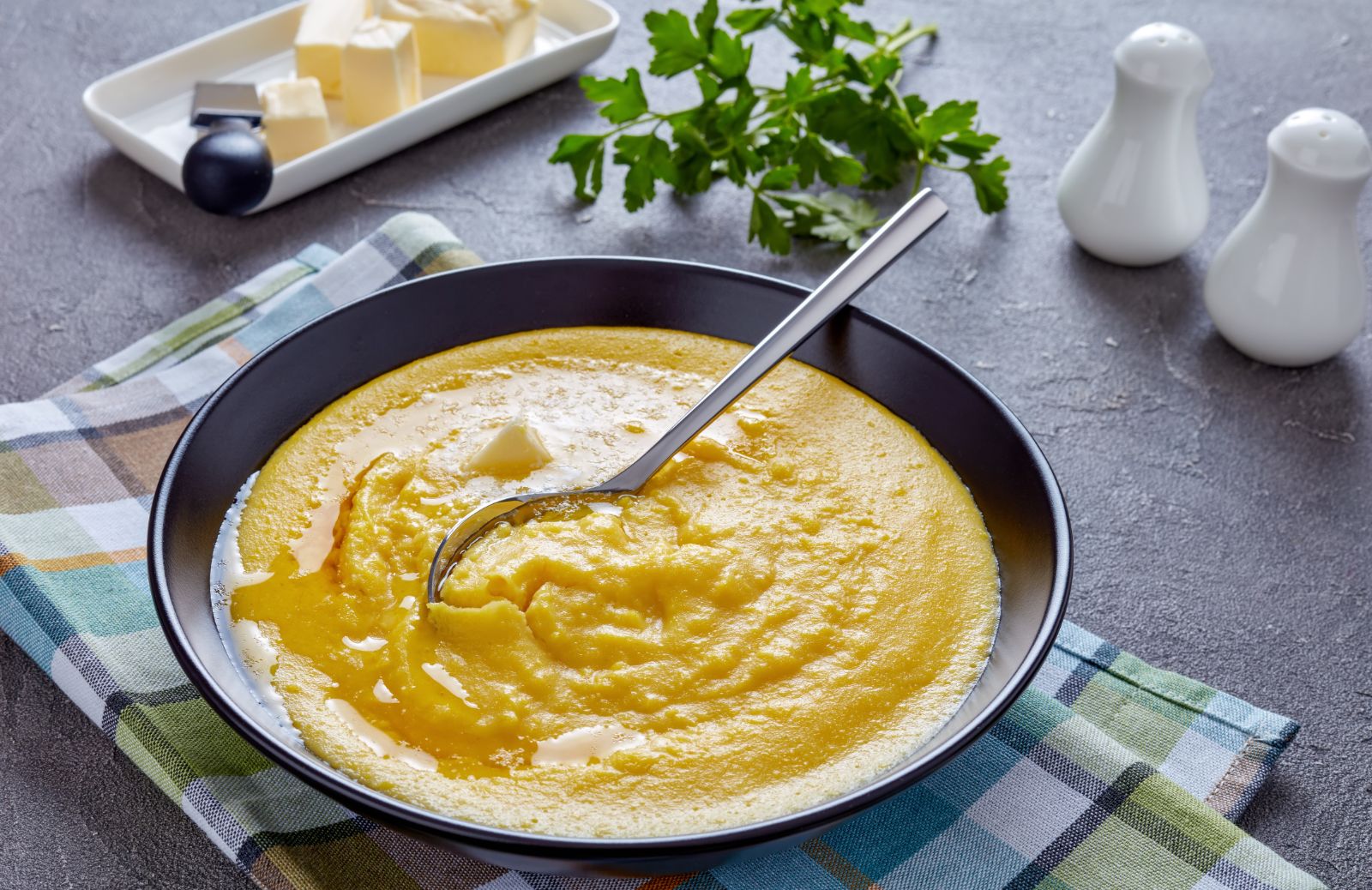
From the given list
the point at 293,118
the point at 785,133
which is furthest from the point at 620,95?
the point at 293,118

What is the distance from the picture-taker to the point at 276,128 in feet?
8.33

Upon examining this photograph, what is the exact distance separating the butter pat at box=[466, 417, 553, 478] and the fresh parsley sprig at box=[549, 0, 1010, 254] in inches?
34.9

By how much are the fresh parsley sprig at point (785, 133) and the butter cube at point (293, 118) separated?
50 centimetres

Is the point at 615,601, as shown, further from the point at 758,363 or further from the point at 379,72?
the point at 379,72

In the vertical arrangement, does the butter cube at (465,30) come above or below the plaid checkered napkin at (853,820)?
above

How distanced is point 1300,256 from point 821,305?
0.94 metres

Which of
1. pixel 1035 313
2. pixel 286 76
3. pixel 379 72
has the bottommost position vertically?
pixel 1035 313

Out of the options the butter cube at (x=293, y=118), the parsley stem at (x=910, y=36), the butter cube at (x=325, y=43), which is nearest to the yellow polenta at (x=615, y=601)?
the butter cube at (x=293, y=118)

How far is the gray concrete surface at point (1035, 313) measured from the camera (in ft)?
5.09

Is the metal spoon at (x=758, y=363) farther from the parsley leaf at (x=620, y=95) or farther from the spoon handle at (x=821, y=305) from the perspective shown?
the parsley leaf at (x=620, y=95)

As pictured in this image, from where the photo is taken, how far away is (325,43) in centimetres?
270

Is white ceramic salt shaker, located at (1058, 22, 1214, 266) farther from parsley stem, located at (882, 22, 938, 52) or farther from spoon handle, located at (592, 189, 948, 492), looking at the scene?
spoon handle, located at (592, 189, 948, 492)

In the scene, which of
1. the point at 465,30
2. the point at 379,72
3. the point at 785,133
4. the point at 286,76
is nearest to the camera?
the point at 785,133

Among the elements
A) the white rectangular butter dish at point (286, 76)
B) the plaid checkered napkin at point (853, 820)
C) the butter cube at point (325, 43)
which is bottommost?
the plaid checkered napkin at point (853, 820)
